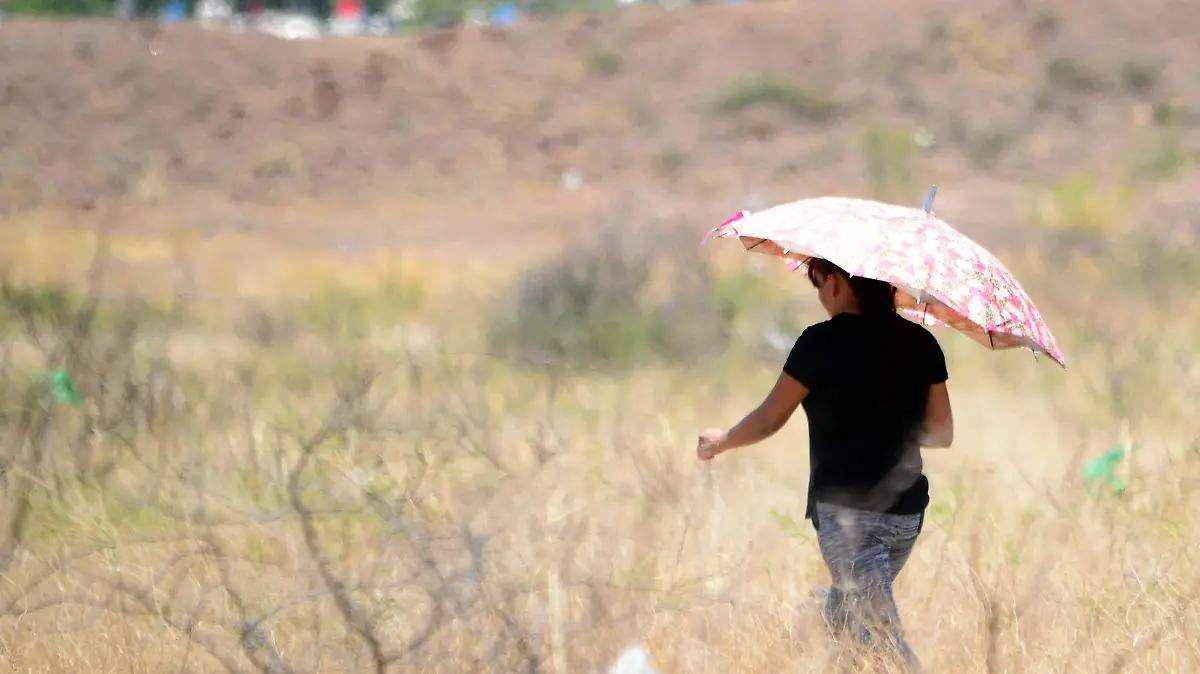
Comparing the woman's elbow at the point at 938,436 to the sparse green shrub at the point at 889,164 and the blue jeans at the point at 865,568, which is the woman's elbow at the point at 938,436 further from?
the sparse green shrub at the point at 889,164

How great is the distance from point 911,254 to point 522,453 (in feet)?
10.3

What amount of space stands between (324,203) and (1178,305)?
21.7m

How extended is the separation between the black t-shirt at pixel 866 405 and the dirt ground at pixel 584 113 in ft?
71.7

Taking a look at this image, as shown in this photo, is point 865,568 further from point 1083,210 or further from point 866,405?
point 1083,210

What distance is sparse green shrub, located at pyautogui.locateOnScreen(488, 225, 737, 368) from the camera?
9.56 m

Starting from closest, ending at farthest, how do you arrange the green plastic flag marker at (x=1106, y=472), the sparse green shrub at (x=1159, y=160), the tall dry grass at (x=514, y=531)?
the tall dry grass at (x=514, y=531)
the green plastic flag marker at (x=1106, y=472)
the sparse green shrub at (x=1159, y=160)

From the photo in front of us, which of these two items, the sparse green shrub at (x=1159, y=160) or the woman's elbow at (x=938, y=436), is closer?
the woman's elbow at (x=938, y=436)

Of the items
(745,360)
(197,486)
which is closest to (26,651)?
(197,486)

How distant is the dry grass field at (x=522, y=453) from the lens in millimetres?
3305

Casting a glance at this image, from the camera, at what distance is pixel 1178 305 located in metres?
10.7

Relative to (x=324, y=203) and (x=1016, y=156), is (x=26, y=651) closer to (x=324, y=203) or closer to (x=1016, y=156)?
(x=324, y=203)

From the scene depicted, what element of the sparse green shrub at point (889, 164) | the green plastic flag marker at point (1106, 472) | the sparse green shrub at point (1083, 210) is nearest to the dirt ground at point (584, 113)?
the sparse green shrub at point (1083, 210)

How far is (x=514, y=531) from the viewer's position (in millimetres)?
3605

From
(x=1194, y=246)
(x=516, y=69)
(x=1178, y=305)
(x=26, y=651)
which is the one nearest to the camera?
(x=26, y=651)
